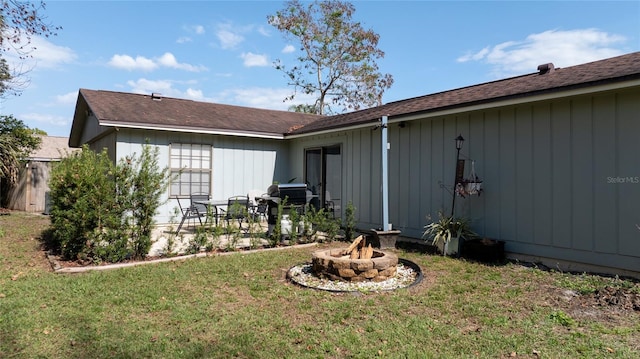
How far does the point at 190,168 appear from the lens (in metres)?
9.43

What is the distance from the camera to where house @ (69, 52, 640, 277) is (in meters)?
4.62

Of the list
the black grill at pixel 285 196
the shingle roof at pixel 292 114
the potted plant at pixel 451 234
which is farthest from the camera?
the black grill at pixel 285 196

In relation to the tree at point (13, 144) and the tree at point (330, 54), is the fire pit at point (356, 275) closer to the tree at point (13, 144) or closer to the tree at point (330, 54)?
the tree at point (13, 144)

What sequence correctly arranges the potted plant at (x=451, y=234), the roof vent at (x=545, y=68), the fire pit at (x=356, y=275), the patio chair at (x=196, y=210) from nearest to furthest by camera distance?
the fire pit at (x=356, y=275) → the potted plant at (x=451, y=234) → the roof vent at (x=545, y=68) → the patio chair at (x=196, y=210)

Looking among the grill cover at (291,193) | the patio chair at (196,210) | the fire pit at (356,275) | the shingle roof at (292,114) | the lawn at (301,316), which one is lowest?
the lawn at (301,316)

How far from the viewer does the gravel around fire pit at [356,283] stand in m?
4.21

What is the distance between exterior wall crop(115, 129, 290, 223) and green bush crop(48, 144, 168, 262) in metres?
3.32

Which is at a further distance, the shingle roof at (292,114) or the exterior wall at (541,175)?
the shingle roof at (292,114)

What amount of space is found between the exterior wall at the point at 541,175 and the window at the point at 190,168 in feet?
15.5

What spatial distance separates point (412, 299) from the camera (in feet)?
12.6

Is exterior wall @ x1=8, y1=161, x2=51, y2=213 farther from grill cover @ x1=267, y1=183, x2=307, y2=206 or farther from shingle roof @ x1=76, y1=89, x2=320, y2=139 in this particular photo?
grill cover @ x1=267, y1=183, x2=307, y2=206

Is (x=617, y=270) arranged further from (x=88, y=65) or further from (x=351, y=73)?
(x=351, y=73)

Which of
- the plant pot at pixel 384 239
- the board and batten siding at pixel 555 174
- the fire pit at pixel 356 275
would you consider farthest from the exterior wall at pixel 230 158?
the fire pit at pixel 356 275

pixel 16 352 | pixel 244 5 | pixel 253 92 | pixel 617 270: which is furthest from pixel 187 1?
pixel 253 92
